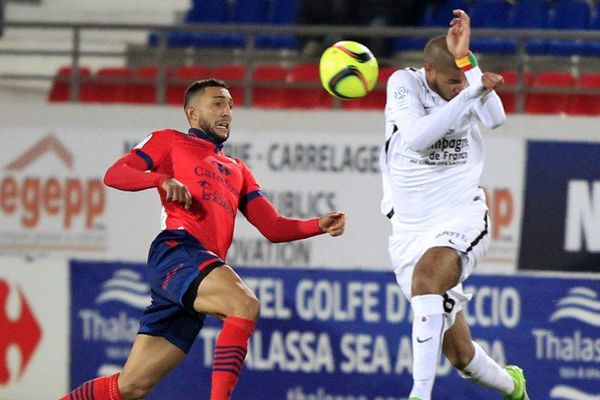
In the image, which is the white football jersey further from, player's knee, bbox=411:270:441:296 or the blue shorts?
the blue shorts

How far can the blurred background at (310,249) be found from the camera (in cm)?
927

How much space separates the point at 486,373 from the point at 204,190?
1853 millimetres

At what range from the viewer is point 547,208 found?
9.34m

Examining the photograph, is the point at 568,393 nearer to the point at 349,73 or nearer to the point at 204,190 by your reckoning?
the point at 349,73

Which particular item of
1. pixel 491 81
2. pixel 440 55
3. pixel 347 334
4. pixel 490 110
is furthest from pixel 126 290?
pixel 491 81

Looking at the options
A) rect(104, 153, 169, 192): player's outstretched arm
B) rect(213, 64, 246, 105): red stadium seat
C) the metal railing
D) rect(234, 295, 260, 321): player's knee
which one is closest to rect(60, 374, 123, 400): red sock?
rect(234, 295, 260, 321): player's knee

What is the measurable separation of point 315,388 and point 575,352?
1899 mm

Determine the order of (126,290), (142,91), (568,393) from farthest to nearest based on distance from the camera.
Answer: (142,91), (126,290), (568,393)

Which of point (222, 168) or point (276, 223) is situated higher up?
point (222, 168)

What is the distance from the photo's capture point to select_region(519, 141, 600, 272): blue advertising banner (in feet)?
30.3

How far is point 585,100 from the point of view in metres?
10.5

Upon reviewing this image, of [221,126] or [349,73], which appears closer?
[221,126]

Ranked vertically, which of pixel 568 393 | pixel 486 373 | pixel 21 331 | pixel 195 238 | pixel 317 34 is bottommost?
pixel 568 393

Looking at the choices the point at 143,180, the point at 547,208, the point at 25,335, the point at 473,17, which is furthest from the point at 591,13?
the point at 143,180
